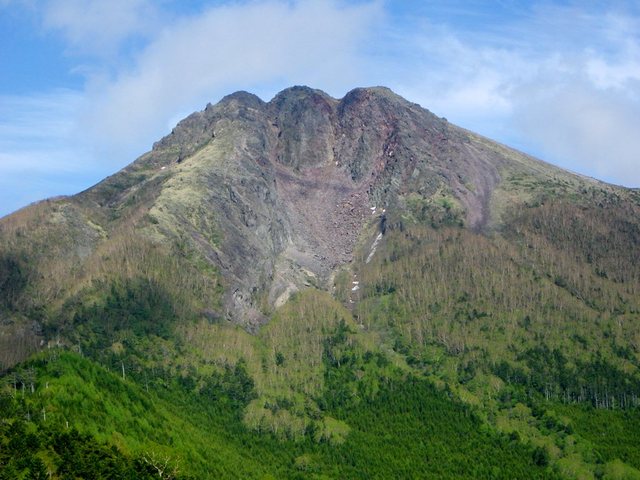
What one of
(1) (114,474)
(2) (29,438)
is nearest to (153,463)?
(1) (114,474)

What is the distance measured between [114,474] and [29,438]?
20.6m

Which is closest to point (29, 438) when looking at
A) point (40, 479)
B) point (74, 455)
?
point (74, 455)

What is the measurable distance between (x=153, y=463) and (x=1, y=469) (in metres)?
35.0

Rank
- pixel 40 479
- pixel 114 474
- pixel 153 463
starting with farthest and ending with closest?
pixel 153 463
pixel 114 474
pixel 40 479

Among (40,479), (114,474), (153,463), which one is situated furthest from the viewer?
(153,463)

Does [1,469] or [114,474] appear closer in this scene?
[1,469]

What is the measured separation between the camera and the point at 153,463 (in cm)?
19238

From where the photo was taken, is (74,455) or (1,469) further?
(74,455)

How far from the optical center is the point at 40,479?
538ft

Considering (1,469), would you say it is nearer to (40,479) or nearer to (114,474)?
(40,479)

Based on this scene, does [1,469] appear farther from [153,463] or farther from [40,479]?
[153,463]

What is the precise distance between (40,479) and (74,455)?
20.6 meters

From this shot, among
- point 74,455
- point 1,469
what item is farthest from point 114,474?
point 1,469

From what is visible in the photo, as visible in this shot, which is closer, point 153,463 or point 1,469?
point 1,469
